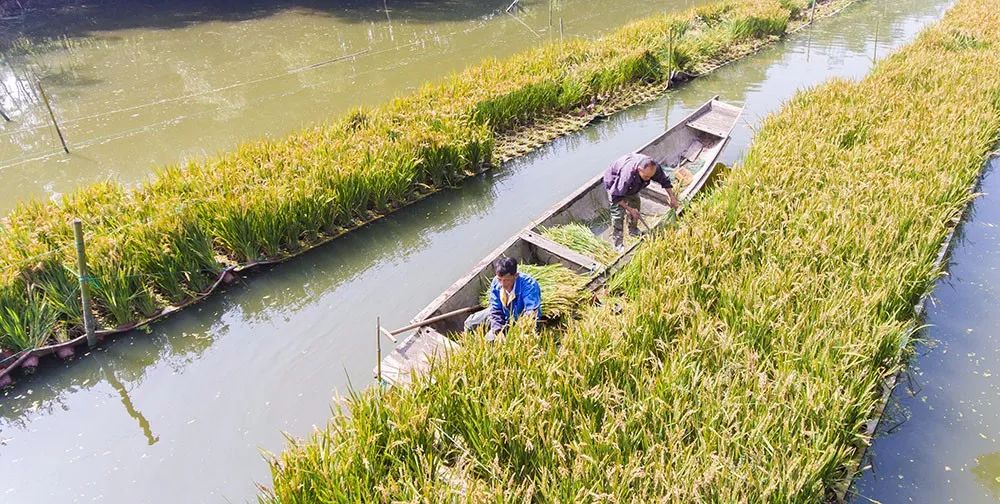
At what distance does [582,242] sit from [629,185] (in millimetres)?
793

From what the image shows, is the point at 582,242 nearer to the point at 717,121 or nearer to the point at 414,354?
the point at 414,354

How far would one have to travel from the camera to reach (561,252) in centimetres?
545

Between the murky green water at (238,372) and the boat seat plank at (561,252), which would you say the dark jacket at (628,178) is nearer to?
the boat seat plank at (561,252)

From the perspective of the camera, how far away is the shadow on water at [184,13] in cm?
1595

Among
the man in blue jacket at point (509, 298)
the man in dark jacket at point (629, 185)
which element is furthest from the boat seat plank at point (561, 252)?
the man in blue jacket at point (509, 298)

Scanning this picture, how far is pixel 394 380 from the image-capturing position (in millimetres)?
3975

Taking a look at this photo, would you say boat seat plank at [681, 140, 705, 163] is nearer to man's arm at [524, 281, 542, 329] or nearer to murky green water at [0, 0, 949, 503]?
murky green water at [0, 0, 949, 503]

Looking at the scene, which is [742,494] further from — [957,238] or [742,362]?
[957,238]

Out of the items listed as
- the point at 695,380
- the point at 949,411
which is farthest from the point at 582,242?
the point at 949,411

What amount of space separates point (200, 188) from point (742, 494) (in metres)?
5.77

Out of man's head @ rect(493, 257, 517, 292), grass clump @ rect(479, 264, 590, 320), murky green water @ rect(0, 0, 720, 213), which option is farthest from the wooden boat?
murky green water @ rect(0, 0, 720, 213)

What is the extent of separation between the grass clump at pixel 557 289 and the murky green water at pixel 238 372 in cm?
112

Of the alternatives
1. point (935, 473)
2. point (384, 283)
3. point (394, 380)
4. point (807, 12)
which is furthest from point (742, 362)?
point (807, 12)

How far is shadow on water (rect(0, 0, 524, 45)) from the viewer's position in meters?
15.9
